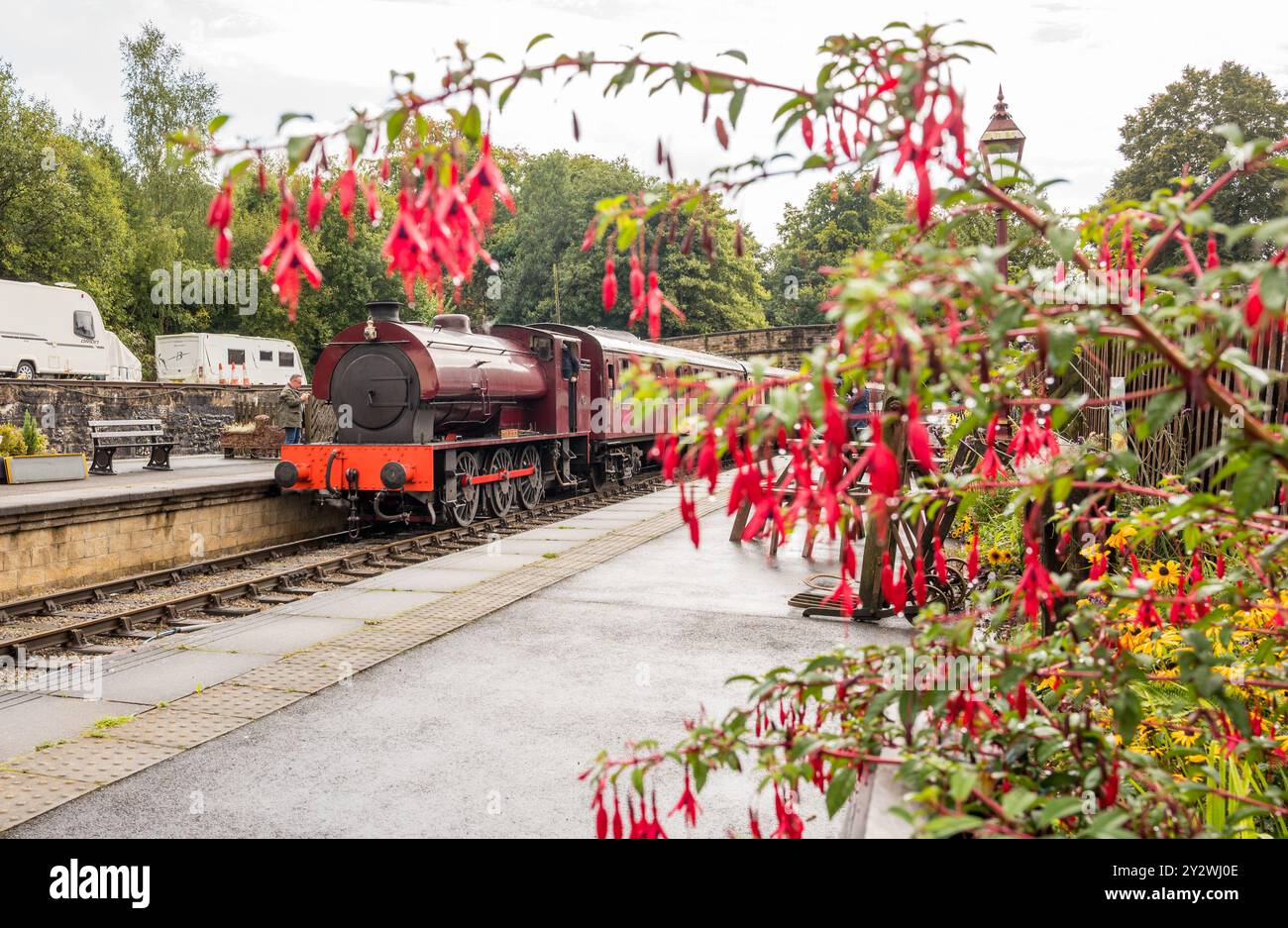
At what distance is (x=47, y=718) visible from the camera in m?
5.24

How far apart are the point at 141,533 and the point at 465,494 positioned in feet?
13.6

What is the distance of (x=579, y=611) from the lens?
7766mm

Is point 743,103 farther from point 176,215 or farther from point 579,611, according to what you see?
point 176,215

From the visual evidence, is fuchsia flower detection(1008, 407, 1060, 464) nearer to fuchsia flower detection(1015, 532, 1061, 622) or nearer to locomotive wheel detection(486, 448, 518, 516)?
fuchsia flower detection(1015, 532, 1061, 622)

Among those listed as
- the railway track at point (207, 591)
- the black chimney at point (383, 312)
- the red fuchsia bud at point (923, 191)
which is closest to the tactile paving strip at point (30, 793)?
the railway track at point (207, 591)

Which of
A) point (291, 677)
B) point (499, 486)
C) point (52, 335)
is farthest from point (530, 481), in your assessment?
point (52, 335)

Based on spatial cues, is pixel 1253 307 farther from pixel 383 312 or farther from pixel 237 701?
pixel 383 312

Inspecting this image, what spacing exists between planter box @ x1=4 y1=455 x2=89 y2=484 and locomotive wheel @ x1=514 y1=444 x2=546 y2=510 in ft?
22.5

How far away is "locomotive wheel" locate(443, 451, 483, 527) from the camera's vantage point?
13.5 m

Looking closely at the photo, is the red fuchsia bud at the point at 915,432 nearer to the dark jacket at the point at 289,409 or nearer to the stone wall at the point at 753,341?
the dark jacket at the point at 289,409

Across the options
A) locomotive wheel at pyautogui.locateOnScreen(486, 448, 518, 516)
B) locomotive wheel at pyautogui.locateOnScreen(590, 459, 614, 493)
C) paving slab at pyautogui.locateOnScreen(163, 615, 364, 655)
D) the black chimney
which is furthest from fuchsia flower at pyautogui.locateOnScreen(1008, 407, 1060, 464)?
locomotive wheel at pyautogui.locateOnScreen(590, 459, 614, 493)

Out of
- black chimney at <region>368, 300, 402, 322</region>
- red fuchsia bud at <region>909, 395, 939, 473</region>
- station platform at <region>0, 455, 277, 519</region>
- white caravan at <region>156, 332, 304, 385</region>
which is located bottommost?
station platform at <region>0, 455, 277, 519</region>

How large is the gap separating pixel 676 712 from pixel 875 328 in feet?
13.3

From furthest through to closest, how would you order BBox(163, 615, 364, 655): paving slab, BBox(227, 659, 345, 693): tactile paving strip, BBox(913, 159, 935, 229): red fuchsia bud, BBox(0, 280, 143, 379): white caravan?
BBox(0, 280, 143, 379): white caravan → BBox(163, 615, 364, 655): paving slab → BBox(227, 659, 345, 693): tactile paving strip → BBox(913, 159, 935, 229): red fuchsia bud
